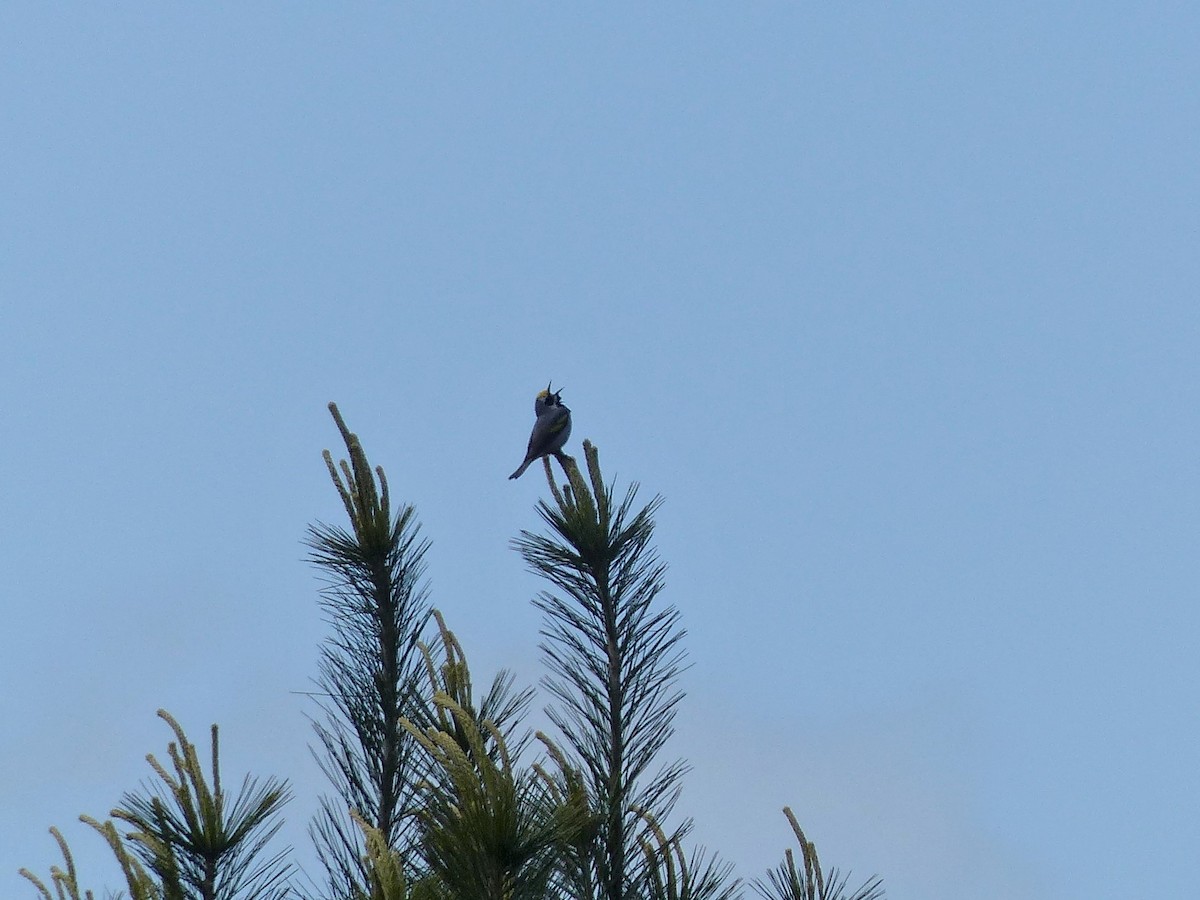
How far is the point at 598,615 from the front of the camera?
521cm

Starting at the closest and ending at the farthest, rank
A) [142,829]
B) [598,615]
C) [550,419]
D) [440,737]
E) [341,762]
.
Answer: [440,737], [142,829], [341,762], [598,615], [550,419]

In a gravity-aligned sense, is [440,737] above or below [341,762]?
below

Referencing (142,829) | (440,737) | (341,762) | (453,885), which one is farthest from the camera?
(341,762)

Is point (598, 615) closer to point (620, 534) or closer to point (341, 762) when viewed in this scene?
point (620, 534)

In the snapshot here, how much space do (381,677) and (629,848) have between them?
40.9 inches

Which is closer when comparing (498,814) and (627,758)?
(498,814)

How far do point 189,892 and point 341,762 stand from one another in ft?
2.04

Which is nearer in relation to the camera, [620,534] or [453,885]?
[453,885]

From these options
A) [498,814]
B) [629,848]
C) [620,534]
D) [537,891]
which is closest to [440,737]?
[498,814]

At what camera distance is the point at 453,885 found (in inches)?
136

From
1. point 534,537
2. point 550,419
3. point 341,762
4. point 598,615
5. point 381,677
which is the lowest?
point 341,762

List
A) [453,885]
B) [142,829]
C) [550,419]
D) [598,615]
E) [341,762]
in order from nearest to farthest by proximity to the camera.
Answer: [453,885] → [142,829] → [341,762] → [598,615] → [550,419]

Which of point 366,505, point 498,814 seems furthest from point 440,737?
point 366,505

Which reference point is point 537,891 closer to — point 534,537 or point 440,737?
point 440,737
